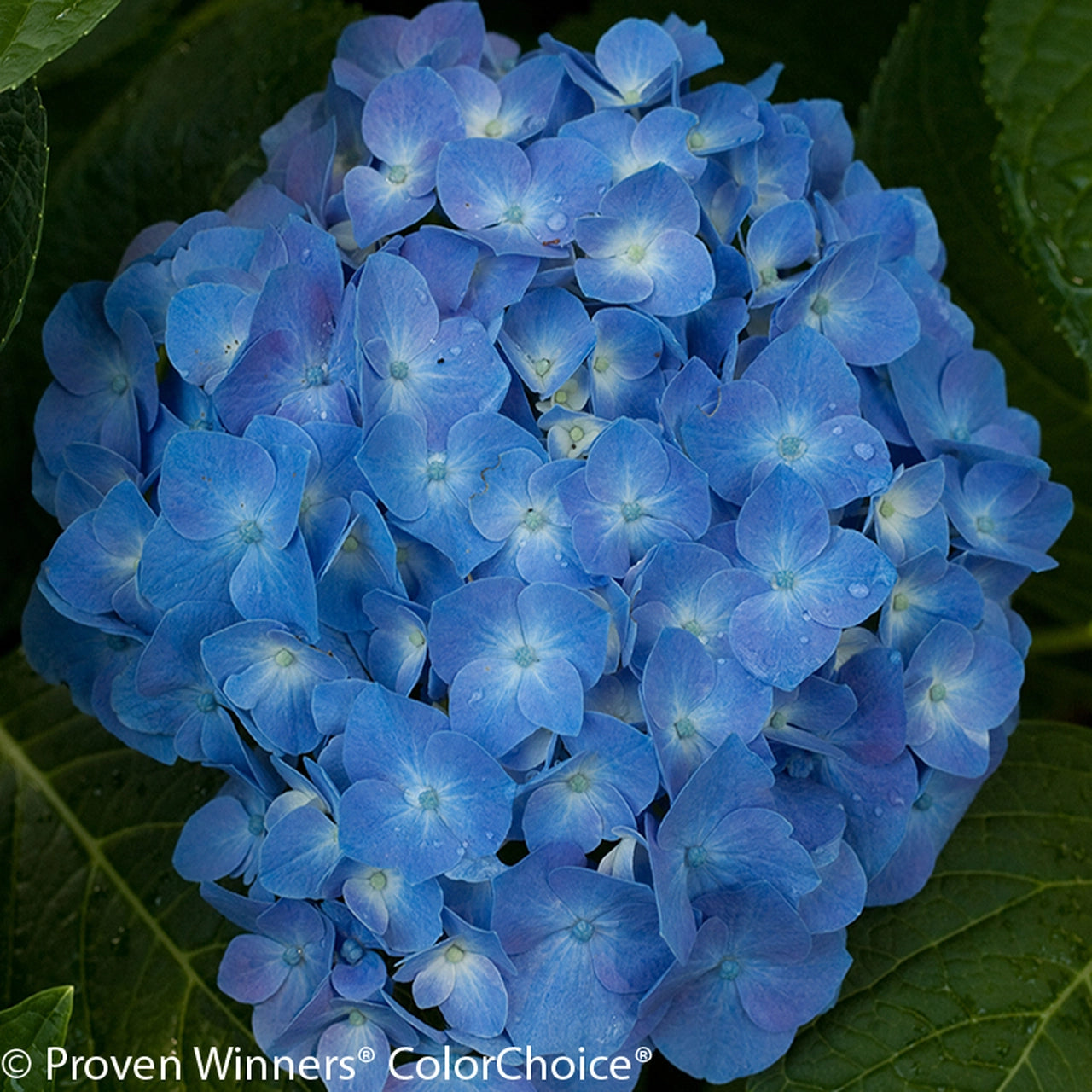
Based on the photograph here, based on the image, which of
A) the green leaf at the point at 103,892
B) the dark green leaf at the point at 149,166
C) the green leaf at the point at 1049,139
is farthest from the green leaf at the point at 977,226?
the green leaf at the point at 103,892

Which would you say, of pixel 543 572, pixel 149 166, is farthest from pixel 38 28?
pixel 149 166

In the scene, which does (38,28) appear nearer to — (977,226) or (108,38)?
(108,38)

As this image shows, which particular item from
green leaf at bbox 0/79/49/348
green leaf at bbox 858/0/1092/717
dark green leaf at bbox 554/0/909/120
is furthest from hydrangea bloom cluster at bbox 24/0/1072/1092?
dark green leaf at bbox 554/0/909/120

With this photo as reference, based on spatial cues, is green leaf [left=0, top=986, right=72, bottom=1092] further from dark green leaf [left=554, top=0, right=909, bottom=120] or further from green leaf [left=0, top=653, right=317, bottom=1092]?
dark green leaf [left=554, top=0, right=909, bottom=120]

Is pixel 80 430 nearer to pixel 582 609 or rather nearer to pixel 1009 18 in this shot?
pixel 582 609

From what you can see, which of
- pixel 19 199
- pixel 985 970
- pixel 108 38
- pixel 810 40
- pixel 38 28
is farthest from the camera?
pixel 810 40

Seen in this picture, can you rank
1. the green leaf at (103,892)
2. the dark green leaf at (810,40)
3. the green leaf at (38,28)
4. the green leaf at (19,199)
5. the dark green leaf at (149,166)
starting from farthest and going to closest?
the dark green leaf at (810,40) → the dark green leaf at (149,166) → the green leaf at (103,892) → the green leaf at (19,199) → the green leaf at (38,28)

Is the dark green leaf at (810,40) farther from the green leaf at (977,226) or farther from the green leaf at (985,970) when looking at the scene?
the green leaf at (985,970)
